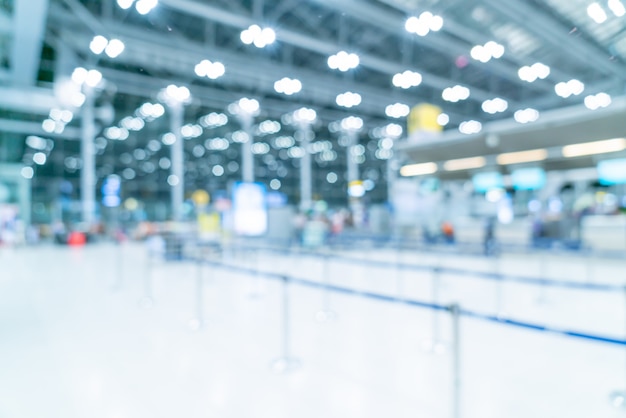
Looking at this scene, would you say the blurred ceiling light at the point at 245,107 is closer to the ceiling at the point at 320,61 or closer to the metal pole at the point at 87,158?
the ceiling at the point at 320,61

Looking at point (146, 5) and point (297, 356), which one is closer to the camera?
point (297, 356)

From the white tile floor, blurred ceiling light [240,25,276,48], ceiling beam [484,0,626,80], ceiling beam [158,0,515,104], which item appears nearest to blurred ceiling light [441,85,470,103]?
ceiling beam [158,0,515,104]

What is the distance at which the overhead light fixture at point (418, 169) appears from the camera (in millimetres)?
14280

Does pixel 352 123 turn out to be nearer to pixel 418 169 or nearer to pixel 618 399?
pixel 418 169

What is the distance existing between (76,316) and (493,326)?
16.7 feet

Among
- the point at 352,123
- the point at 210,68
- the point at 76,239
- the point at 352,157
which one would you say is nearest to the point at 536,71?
the point at 210,68

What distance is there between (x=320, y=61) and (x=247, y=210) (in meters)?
7.31

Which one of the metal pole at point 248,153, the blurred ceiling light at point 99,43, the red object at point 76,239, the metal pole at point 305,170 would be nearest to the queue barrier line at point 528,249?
the blurred ceiling light at point 99,43

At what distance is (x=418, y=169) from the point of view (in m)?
14.7

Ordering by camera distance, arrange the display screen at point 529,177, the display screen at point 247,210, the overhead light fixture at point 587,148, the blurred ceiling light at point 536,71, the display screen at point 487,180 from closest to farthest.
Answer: the blurred ceiling light at point 536,71, the overhead light fixture at point 587,148, the display screen at point 247,210, the display screen at point 529,177, the display screen at point 487,180

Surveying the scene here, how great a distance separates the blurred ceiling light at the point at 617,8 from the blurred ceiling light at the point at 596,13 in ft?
0.54

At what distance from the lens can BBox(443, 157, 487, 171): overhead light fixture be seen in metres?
13.0

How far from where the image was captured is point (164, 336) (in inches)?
159

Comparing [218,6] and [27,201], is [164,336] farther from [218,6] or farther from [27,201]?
[27,201]
